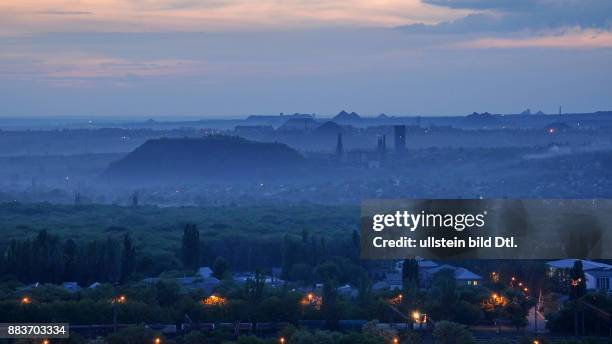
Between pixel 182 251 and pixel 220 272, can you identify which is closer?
pixel 220 272

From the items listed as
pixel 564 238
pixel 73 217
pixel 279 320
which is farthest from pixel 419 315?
pixel 73 217

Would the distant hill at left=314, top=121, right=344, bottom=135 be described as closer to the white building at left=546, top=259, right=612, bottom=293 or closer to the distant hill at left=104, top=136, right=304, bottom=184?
the distant hill at left=104, top=136, right=304, bottom=184

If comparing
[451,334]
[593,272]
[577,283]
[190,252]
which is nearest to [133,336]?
[451,334]

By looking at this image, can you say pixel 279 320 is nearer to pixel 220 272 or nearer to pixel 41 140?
pixel 220 272

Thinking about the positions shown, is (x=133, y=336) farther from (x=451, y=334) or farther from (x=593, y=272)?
(x=593, y=272)

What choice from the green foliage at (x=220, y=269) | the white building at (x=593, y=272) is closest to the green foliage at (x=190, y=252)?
the green foliage at (x=220, y=269)

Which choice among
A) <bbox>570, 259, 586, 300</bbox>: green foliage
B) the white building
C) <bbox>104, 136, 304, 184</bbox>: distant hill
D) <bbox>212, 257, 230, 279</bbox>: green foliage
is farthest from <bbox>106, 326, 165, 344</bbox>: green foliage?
<bbox>104, 136, 304, 184</bbox>: distant hill
